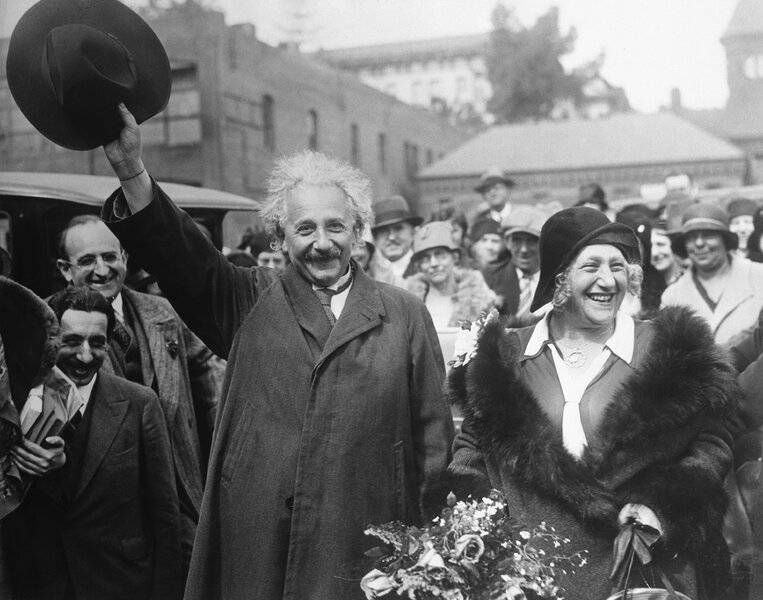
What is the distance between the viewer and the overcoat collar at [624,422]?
3.03 meters

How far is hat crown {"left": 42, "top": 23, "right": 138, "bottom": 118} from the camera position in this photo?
3.07 meters

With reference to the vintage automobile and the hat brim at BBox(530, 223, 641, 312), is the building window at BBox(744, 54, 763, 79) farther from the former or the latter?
the hat brim at BBox(530, 223, 641, 312)

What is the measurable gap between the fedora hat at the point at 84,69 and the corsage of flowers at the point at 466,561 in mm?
1572

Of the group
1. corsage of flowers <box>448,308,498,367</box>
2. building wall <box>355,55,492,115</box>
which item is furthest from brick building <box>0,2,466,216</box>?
corsage of flowers <box>448,308,498,367</box>

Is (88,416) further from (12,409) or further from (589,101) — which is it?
(589,101)

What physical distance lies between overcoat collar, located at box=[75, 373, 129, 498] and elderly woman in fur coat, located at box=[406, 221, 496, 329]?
2507mm

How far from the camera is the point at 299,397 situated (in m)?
3.20

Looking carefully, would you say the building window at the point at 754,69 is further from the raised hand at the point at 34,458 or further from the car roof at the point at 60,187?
the raised hand at the point at 34,458

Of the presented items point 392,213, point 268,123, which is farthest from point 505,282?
point 268,123

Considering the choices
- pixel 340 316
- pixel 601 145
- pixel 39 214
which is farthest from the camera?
pixel 601 145

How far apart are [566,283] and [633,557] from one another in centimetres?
90

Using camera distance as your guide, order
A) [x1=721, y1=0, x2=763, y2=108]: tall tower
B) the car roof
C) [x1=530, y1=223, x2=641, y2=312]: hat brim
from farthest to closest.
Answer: [x1=721, y1=0, x2=763, y2=108]: tall tower → the car roof → [x1=530, y1=223, x2=641, y2=312]: hat brim

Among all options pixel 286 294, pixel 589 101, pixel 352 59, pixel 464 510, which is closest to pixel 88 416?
pixel 286 294

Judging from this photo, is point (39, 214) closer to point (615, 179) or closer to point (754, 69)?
point (754, 69)
